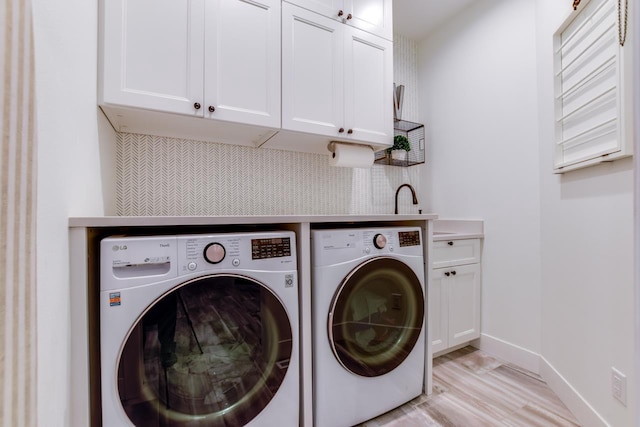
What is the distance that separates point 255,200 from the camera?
1886mm

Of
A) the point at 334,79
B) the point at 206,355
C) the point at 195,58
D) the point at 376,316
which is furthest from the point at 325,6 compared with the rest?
the point at 206,355

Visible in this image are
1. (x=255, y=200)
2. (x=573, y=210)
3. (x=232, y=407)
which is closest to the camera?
(x=232, y=407)

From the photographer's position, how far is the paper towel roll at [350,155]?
1.84 metres

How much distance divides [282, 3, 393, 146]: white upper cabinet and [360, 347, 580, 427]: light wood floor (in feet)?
5.00

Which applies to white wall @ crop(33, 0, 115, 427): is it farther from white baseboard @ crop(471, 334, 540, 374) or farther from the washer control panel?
white baseboard @ crop(471, 334, 540, 374)

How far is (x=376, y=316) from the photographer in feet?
4.61

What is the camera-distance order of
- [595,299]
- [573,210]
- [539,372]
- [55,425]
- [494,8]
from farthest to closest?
[494,8] → [539,372] → [573,210] → [595,299] → [55,425]

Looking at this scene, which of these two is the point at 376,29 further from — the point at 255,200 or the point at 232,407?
the point at 232,407

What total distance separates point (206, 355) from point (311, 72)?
1.48 meters

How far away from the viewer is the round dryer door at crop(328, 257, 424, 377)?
50.9 inches

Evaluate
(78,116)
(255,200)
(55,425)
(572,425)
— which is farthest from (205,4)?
(572,425)

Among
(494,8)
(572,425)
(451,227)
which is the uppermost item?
(494,8)

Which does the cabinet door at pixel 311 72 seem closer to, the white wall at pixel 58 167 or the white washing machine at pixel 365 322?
the white washing machine at pixel 365 322

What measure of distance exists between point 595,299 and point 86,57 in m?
2.31
